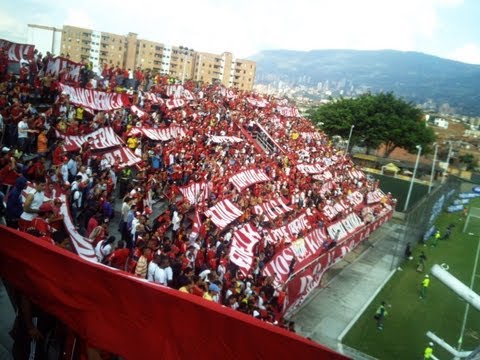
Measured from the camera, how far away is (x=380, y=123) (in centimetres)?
5834

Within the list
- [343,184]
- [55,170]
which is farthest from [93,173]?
[343,184]

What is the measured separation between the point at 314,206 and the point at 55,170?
46.4 feet

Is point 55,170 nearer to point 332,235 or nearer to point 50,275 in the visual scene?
point 50,275

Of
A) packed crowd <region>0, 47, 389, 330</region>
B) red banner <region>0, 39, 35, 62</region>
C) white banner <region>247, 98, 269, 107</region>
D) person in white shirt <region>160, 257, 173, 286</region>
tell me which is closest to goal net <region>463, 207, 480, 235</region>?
packed crowd <region>0, 47, 389, 330</region>

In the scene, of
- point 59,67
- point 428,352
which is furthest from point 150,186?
Result: point 428,352

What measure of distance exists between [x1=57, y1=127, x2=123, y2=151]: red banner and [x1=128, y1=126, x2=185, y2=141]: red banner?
2.62 m

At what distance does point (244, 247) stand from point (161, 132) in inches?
378

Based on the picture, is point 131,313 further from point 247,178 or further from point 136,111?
point 136,111

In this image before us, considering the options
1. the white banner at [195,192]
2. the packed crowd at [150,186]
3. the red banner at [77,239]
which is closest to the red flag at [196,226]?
the packed crowd at [150,186]

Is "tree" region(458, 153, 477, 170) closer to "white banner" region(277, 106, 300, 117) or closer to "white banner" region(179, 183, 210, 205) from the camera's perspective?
"white banner" region(277, 106, 300, 117)

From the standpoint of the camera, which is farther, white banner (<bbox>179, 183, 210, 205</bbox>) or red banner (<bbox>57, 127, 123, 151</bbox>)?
white banner (<bbox>179, 183, 210, 205</bbox>)

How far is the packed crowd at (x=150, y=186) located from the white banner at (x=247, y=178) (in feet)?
0.88

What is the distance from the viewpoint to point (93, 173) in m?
14.1

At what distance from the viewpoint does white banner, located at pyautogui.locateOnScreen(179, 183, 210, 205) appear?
1620cm
